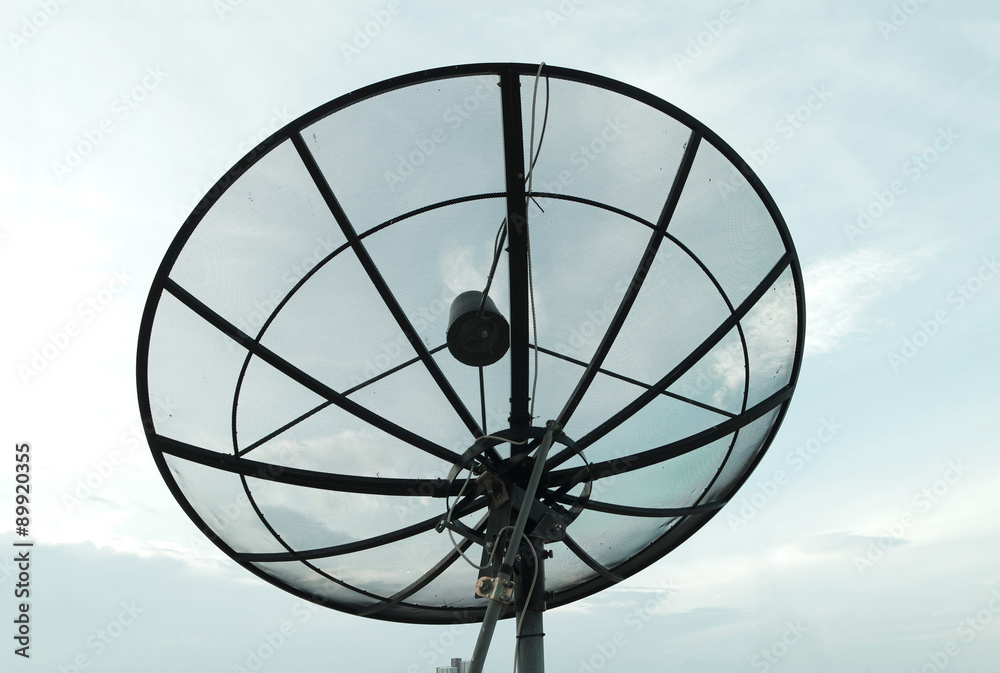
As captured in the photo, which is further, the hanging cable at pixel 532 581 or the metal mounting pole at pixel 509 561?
the hanging cable at pixel 532 581

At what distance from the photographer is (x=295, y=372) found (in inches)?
221

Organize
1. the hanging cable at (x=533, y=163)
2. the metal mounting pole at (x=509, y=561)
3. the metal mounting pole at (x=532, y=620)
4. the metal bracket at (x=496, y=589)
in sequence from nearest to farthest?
the metal mounting pole at (x=509, y=561) < the metal bracket at (x=496, y=589) < the hanging cable at (x=533, y=163) < the metal mounting pole at (x=532, y=620)

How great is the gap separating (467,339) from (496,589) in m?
2.00

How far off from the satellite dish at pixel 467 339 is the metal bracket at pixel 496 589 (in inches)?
21.5

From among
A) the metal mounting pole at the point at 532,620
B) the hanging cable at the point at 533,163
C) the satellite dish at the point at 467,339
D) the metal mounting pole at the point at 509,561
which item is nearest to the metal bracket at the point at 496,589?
the metal mounting pole at the point at 509,561

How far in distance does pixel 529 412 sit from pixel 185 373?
106 inches

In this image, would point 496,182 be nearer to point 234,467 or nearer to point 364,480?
point 364,480

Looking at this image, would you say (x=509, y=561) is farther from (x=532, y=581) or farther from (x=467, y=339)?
(x=467, y=339)

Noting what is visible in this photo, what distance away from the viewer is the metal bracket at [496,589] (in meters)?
3.94

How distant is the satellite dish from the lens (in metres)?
5.02

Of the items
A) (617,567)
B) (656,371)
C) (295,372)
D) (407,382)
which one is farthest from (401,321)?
(617,567)

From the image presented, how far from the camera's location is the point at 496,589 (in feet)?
12.9

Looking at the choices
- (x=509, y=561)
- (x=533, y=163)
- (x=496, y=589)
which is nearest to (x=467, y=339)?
(x=533, y=163)

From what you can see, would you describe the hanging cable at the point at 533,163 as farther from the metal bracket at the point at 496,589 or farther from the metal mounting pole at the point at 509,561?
the metal bracket at the point at 496,589
